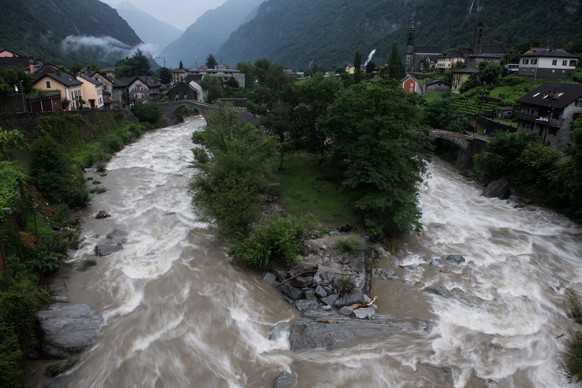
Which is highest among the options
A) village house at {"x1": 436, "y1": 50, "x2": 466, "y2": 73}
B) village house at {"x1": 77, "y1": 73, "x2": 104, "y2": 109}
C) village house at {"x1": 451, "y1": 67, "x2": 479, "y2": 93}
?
village house at {"x1": 436, "y1": 50, "x2": 466, "y2": 73}

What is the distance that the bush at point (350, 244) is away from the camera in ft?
65.0

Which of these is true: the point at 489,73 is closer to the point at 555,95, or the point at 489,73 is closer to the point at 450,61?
the point at 555,95

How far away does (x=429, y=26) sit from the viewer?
14488 centimetres

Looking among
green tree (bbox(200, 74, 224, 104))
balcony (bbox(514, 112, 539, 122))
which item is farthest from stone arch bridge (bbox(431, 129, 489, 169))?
green tree (bbox(200, 74, 224, 104))

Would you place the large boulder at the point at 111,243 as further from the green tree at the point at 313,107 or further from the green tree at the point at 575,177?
the green tree at the point at 575,177

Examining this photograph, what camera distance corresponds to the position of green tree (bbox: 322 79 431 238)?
21.9m

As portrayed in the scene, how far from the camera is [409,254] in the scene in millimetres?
21281

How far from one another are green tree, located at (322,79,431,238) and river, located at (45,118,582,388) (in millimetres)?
2050

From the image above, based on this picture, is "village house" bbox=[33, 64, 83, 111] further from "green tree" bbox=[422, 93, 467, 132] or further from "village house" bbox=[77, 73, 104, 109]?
"green tree" bbox=[422, 93, 467, 132]

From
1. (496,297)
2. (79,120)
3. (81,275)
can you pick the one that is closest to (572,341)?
(496,297)

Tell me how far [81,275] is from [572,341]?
65.4 ft

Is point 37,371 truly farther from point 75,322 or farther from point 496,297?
point 496,297

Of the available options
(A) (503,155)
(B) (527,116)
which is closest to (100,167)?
(A) (503,155)

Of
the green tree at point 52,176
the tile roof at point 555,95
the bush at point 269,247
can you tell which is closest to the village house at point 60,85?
the green tree at point 52,176
